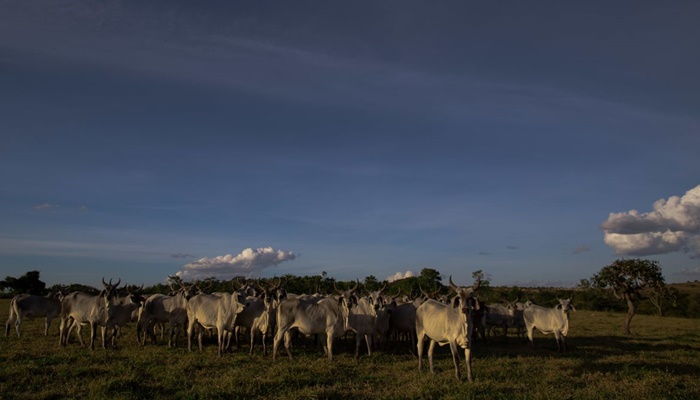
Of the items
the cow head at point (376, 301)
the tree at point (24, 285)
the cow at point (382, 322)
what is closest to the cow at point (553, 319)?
the cow at point (382, 322)

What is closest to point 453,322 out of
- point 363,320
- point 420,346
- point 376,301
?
point 420,346

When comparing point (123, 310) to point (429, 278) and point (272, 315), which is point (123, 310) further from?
point (429, 278)

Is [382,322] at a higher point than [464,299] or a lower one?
lower

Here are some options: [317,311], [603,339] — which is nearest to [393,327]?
[317,311]

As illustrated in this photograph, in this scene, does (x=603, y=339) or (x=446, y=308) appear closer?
(x=446, y=308)

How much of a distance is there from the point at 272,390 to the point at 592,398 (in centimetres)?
681

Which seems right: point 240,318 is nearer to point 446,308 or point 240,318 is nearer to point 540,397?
point 446,308

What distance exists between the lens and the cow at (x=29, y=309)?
19.5m

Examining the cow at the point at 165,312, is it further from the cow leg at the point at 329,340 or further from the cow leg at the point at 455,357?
the cow leg at the point at 455,357

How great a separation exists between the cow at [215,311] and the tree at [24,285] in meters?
45.0

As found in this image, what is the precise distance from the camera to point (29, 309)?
19844mm

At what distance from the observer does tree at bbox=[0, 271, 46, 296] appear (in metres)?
51.2

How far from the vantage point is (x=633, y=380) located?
37.7ft

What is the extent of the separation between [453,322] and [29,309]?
18.5 m
